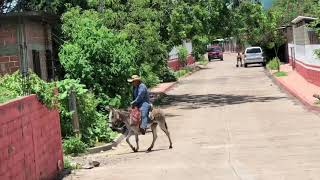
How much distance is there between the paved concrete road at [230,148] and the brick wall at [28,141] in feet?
2.43

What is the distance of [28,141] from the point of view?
31.2 ft

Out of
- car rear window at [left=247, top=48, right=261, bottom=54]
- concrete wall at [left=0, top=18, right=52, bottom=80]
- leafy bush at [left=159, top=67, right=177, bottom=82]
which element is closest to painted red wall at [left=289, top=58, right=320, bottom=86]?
leafy bush at [left=159, top=67, right=177, bottom=82]

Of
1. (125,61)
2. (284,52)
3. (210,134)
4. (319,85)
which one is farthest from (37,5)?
(284,52)

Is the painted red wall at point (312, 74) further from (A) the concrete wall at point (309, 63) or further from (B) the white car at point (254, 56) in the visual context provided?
(B) the white car at point (254, 56)

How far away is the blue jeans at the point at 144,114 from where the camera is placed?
14.3m

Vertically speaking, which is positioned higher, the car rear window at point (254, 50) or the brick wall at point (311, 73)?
the car rear window at point (254, 50)

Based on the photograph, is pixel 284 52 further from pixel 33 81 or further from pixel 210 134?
pixel 33 81

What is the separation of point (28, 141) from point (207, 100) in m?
18.4

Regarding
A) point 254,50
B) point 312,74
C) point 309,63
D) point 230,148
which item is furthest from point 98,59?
point 254,50

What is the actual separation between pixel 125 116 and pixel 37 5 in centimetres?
1096

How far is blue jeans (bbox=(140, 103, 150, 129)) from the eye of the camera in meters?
14.3

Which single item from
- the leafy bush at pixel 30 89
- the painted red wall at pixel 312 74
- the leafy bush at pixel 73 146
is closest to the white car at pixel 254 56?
the painted red wall at pixel 312 74

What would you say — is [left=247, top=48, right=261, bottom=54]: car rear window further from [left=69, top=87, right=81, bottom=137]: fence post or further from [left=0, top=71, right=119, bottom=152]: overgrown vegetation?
[left=69, top=87, right=81, bottom=137]: fence post

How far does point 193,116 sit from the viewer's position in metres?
21.6
